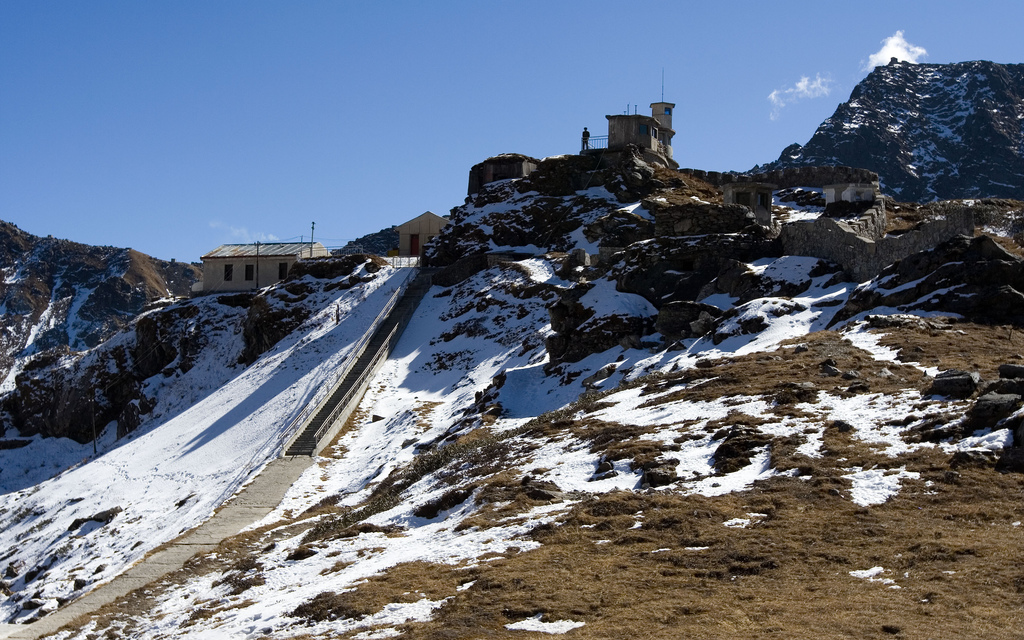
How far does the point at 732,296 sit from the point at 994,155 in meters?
130

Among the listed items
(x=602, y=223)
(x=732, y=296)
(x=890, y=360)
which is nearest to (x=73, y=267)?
(x=602, y=223)

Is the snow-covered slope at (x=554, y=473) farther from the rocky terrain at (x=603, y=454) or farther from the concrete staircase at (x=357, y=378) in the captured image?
the concrete staircase at (x=357, y=378)

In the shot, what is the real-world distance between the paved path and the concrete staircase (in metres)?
1.73

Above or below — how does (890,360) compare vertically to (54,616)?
above

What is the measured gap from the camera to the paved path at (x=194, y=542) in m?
22.9

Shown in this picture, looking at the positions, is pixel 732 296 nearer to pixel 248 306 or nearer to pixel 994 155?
pixel 248 306

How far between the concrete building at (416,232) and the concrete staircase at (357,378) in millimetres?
16553

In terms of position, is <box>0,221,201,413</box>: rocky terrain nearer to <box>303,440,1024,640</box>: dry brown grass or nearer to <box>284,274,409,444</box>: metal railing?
<box>284,274,409,444</box>: metal railing

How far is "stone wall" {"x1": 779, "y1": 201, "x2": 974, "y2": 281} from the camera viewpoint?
3409cm

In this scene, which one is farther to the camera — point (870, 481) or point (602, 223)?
point (602, 223)

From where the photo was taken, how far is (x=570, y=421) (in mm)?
26438

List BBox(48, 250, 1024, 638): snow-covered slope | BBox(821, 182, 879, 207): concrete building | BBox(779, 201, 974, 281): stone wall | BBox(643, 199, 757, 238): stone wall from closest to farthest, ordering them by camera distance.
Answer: BBox(48, 250, 1024, 638): snow-covered slope → BBox(779, 201, 974, 281): stone wall → BBox(643, 199, 757, 238): stone wall → BBox(821, 182, 879, 207): concrete building

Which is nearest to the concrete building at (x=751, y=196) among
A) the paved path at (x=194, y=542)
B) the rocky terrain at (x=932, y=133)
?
the paved path at (x=194, y=542)

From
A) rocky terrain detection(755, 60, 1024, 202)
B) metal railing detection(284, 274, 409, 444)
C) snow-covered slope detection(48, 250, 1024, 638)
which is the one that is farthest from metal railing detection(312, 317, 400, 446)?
rocky terrain detection(755, 60, 1024, 202)
